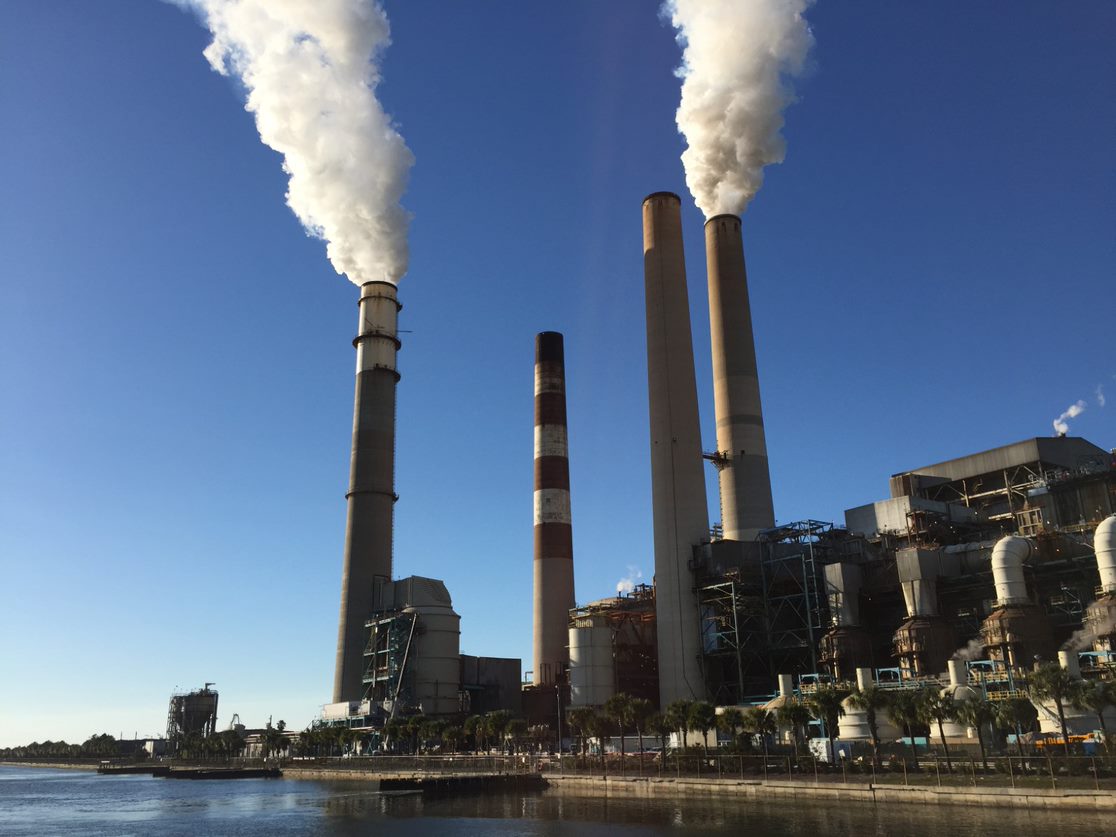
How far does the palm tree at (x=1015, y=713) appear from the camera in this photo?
49594mm

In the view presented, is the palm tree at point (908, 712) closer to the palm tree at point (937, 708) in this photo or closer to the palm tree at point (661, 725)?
the palm tree at point (937, 708)

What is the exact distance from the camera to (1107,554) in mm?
66062

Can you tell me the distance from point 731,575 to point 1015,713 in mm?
38844

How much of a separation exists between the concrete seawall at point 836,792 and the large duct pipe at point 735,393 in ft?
127

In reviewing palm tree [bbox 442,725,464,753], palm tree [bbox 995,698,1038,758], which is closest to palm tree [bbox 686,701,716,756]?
palm tree [bbox 995,698,1038,758]

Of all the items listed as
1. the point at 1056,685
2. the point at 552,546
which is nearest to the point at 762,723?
the point at 1056,685

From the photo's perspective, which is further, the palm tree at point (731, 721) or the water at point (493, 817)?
the palm tree at point (731, 721)

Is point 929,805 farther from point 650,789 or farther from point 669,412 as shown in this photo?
point 669,412

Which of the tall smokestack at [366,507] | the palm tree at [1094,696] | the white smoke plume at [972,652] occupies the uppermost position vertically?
the tall smokestack at [366,507]

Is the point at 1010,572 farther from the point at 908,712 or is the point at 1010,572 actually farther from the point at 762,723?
the point at 762,723

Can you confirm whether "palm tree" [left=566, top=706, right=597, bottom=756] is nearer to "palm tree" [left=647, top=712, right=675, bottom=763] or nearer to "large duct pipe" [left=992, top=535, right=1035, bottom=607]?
"palm tree" [left=647, top=712, right=675, bottom=763]

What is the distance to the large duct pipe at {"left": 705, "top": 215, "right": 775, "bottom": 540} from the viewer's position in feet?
324

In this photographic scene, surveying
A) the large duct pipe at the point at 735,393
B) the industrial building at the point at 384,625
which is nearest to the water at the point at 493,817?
the industrial building at the point at 384,625

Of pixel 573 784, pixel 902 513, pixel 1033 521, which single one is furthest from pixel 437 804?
pixel 1033 521
